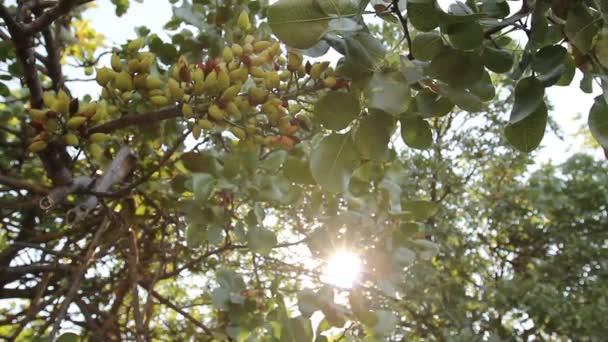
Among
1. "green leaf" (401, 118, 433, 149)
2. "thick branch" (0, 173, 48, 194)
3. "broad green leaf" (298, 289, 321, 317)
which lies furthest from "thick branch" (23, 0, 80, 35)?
"broad green leaf" (298, 289, 321, 317)

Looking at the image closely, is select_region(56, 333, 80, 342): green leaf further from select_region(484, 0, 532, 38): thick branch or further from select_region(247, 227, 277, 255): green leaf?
select_region(484, 0, 532, 38): thick branch

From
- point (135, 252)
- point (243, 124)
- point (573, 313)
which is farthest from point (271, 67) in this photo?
point (573, 313)

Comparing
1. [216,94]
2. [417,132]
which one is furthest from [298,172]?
[417,132]

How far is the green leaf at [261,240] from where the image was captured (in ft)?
4.08

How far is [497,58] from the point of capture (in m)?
0.64

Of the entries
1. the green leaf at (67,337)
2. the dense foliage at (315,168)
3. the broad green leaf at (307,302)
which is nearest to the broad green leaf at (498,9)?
the dense foliage at (315,168)

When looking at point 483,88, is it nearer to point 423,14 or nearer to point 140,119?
point 423,14

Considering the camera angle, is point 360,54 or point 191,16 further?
point 191,16

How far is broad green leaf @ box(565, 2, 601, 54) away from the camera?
0.54 meters

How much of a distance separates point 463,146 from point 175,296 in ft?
6.13

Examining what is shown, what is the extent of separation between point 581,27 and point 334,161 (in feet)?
1.10

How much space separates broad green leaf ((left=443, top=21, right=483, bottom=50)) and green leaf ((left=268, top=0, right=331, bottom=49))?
0.46 ft

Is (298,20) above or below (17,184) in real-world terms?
below

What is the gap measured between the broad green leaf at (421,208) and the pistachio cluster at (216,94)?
0.45 metres
